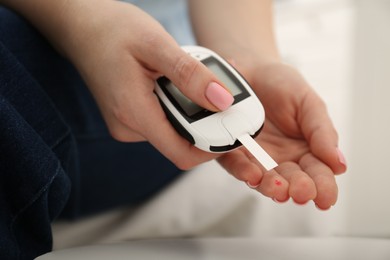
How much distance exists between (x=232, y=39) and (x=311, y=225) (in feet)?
1.07

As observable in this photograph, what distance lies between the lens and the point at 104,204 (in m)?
0.70

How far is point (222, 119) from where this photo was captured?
0.50 m

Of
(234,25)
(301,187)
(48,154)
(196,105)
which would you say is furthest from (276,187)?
(234,25)

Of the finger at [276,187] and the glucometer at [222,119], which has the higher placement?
the glucometer at [222,119]

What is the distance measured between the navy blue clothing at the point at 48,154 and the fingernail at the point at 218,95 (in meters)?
0.18

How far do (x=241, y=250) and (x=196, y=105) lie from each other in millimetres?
168

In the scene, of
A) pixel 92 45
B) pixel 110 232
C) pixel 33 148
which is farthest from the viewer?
pixel 110 232

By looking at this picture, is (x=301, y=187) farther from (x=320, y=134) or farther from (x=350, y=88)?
(x=350, y=88)

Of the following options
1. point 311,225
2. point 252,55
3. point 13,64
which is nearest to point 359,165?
point 311,225

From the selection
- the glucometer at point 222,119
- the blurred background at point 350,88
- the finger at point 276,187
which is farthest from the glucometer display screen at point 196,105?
the blurred background at point 350,88

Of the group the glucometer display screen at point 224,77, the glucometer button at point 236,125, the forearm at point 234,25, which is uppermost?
the glucometer display screen at point 224,77

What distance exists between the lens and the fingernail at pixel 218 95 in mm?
493

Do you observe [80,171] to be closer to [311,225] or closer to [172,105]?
[172,105]

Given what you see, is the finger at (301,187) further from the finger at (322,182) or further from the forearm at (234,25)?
the forearm at (234,25)
